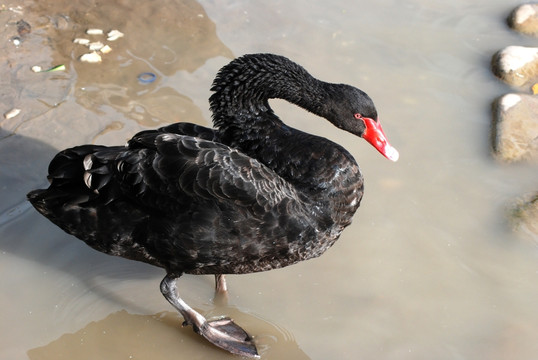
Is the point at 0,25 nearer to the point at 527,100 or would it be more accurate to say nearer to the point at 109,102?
the point at 109,102

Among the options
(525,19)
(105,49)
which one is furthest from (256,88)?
(525,19)

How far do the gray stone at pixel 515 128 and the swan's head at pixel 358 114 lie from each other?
1.49m

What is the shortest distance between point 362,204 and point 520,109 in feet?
5.38

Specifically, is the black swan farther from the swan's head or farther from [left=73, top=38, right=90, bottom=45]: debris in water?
[left=73, top=38, right=90, bottom=45]: debris in water

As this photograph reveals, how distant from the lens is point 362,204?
15.7ft

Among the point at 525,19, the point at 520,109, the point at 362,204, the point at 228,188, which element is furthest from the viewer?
the point at 525,19

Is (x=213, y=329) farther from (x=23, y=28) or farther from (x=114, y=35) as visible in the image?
(x=23, y=28)

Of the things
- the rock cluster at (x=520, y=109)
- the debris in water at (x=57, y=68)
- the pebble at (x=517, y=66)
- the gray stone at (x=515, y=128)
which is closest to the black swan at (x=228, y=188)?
the rock cluster at (x=520, y=109)

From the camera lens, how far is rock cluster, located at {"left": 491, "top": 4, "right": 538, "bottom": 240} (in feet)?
15.3

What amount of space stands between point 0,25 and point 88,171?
9.16ft

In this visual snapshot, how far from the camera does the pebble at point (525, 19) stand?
623cm

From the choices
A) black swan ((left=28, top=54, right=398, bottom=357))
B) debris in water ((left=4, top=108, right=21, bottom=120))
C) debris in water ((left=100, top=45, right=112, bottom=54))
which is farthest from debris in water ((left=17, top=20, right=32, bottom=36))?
black swan ((left=28, top=54, right=398, bottom=357))

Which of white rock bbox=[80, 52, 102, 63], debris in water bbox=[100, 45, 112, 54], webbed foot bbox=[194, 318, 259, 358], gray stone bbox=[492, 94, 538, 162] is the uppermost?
gray stone bbox=[492, 94, 538, 162]

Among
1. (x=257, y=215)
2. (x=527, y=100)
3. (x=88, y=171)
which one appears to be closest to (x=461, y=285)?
(x=257, y=215)
